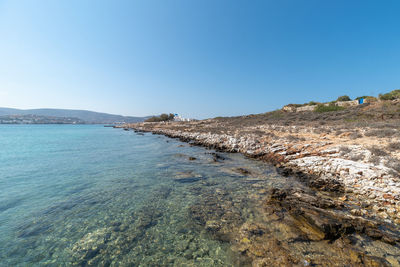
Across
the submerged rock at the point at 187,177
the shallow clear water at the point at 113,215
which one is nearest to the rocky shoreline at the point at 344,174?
the shallow clear water at the point at 113,215

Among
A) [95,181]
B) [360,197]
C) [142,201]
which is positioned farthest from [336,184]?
[95,181]

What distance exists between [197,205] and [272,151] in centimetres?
945

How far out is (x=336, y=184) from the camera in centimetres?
719

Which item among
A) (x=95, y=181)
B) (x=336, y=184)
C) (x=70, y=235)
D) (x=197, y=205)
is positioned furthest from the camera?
(x=95, y=181)

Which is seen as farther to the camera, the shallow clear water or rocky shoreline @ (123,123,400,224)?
rocky shoreline @ (123,123,400,224)

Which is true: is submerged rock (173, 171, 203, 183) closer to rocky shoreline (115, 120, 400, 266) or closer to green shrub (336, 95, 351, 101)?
rocky shoreline (115, 120, 400, 266)

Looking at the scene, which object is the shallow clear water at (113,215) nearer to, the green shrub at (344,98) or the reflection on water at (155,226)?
the reflection on water at (155,226)

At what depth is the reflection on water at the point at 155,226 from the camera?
3.81 metres

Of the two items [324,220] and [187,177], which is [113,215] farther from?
[324,220]

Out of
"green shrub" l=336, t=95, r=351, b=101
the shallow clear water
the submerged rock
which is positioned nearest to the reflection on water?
the shallow clear water

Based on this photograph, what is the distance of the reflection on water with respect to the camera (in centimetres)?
381

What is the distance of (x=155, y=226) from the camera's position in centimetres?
497

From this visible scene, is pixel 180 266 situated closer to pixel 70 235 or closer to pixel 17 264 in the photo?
pixel 70 235

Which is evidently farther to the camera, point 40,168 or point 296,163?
point 40,168
